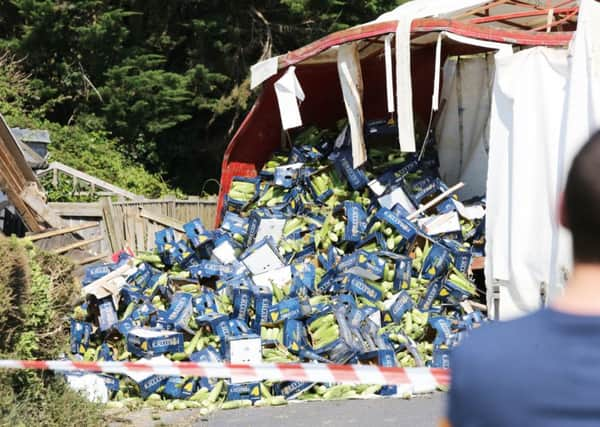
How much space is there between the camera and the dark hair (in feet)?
5.68

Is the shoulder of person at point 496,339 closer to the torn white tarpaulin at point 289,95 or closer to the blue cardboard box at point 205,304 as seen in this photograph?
the blue cardboard box at point 205,304

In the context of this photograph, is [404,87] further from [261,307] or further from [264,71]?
[261,307]

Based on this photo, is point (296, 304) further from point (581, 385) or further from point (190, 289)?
point (581, 385)

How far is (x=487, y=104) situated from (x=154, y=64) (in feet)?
45.2

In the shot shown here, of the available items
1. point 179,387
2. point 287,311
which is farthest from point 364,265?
point 179,387

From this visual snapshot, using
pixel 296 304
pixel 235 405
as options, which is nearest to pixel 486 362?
pixel 235 405

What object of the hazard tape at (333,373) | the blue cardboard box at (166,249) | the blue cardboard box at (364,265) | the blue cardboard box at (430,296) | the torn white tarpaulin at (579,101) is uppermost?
the torn white tarpaulin at (579,101)

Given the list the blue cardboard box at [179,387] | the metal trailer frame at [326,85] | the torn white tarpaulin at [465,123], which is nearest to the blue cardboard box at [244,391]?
the blue cardboard box at [179,387]

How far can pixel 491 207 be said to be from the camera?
9.12 metres

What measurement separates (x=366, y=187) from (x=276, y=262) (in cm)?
179

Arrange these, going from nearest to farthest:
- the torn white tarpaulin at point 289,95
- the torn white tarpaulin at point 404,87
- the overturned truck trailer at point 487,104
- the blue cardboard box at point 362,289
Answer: the overturned truck trailer at point 487,104
the blue cardboard box at point 362,289
the torn white tarpaulin at point 404,87
the torn white tarpaulin at point 289,95

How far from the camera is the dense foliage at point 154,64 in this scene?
22.7 meters

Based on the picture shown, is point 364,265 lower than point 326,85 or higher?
lower

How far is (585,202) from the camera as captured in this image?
1.75m
